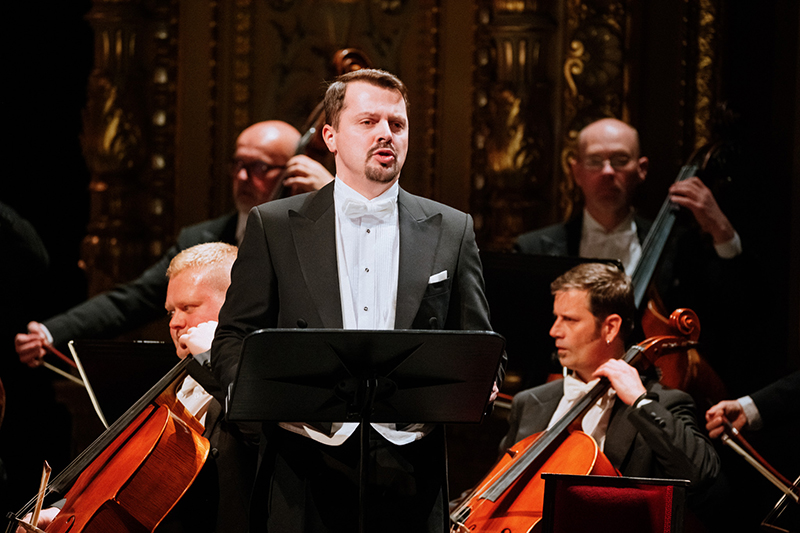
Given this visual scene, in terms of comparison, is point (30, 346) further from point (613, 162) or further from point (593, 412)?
point (613, 162)

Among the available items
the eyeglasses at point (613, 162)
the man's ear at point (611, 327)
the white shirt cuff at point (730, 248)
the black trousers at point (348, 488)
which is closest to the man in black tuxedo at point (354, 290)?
the black trousers at point (348, 488)

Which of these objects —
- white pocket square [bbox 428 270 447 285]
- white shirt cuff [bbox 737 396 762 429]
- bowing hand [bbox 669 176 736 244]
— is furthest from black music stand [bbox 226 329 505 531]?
bowing hand [bbox 669 176 736 244]

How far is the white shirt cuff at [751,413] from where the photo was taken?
2.95 m

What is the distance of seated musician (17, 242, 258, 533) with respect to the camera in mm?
2260

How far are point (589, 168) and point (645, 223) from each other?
280 millimetres

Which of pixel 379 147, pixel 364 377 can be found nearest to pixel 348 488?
pixel 364 377

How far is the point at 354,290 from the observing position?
6.33ft

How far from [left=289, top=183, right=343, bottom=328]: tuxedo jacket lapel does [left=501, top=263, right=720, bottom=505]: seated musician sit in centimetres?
95

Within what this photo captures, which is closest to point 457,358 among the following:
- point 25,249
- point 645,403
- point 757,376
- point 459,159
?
point 645,403

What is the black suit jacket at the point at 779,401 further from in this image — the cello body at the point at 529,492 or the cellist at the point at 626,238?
the cello body at the point at 529,492

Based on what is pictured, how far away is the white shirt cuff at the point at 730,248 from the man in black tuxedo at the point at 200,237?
132 cm

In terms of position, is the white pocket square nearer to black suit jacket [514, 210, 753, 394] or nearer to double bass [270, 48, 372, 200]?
black suit jacket [514, 210, 753, 394]

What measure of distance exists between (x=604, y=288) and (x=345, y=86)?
3.68 ft

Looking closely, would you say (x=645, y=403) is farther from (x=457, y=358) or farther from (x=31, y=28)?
(x=31, y=28)
